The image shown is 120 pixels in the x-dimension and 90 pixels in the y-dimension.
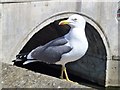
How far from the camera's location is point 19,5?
26.0 feet

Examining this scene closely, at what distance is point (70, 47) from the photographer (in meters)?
5.47

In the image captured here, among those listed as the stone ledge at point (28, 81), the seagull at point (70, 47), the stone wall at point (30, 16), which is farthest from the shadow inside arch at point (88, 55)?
the stone ledge at point (28, 81)

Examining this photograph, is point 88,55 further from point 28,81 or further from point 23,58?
point 28,81

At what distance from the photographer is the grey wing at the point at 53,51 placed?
5770mm

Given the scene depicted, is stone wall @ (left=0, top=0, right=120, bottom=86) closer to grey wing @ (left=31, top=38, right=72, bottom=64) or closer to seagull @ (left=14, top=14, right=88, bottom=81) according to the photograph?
grey wing @ (left=31, top=38, right=72, bottom=64)

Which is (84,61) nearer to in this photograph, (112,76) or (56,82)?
(112,76)

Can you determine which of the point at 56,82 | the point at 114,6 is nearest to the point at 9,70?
the point at 56,82

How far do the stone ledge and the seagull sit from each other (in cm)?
147

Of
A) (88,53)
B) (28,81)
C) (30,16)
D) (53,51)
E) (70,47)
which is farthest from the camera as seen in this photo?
(88,53)

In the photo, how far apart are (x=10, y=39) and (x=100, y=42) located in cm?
315

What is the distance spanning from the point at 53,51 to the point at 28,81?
Result: 235cm

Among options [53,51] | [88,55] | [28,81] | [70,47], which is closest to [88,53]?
[88,55]

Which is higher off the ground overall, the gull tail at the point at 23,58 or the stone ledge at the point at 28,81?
the stone ledge at the point at 28,81

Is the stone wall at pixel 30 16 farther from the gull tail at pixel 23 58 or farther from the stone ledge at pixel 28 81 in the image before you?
the stone ledge at pixel 28 81
